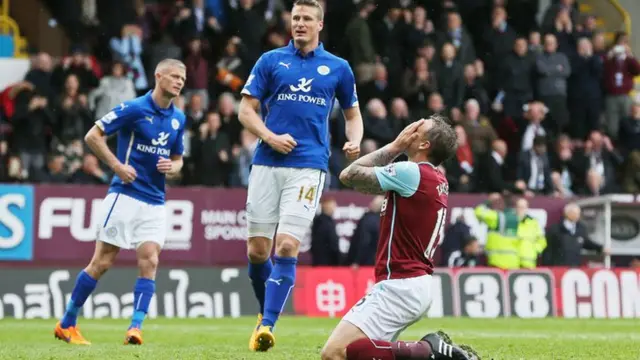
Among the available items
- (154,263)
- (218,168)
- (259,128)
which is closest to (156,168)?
(154,263)

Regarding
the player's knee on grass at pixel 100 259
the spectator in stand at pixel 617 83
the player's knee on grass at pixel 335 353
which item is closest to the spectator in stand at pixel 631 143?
the spectator in stand at pixel 617 83

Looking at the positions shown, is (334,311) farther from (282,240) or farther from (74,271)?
(282,240)

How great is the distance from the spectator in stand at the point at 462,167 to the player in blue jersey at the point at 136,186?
11463mm

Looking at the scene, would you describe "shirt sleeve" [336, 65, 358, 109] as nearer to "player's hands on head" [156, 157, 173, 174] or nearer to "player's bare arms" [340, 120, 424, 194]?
"player's hands on head" [156, 157, 173, 174]

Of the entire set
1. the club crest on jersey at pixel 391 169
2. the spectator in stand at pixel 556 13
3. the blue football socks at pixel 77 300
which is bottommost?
the blue football socks at pixel 77 300

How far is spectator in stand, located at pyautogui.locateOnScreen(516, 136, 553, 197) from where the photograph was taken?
24.2 meters

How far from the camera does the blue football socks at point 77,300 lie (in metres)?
12.2

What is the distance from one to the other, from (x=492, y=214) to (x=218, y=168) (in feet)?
15.4

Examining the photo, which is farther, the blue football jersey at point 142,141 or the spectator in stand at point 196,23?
the spectator in stand at point 196,23

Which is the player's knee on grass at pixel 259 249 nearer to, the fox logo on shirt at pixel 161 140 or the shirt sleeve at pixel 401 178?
the fox logo on shirt at pixel 161 140

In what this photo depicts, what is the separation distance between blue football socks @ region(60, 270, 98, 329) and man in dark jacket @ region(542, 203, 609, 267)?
40.0ft

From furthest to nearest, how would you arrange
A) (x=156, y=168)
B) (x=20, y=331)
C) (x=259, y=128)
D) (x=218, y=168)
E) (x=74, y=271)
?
(x=218, y=168) → (x=74, y=271) → (x=20, y=331) → (x=156, y=168) → (x=259, y=128)

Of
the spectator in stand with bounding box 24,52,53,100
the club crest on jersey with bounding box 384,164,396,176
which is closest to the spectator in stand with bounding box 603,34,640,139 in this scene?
the spectator in stand with bounding box 24,52,53,100

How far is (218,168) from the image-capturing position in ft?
72.9
